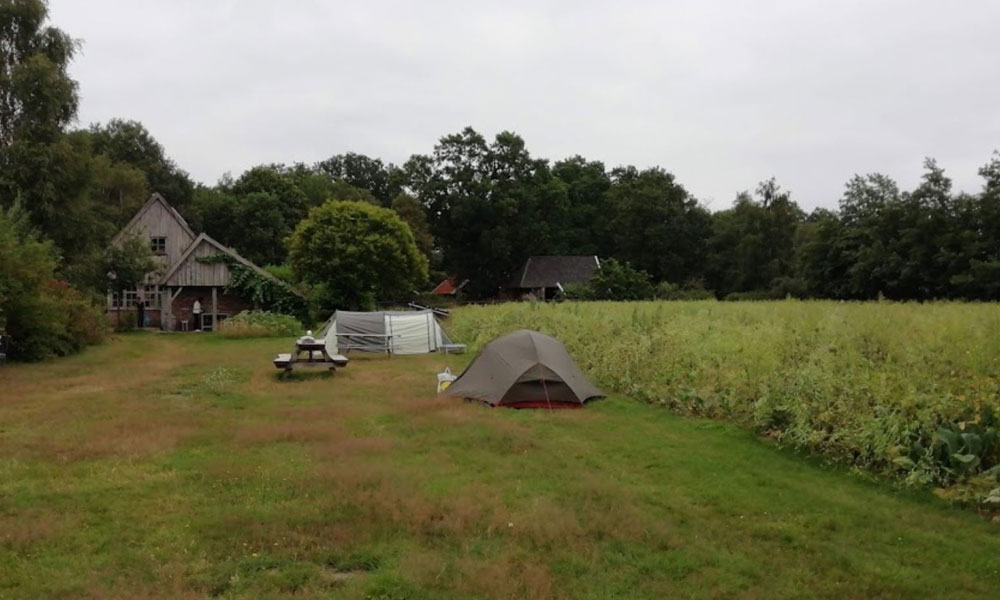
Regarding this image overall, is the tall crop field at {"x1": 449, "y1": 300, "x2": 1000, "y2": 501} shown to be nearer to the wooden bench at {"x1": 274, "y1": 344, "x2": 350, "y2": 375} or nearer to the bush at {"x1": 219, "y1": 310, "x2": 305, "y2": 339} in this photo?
the wooden bench at {"x1": 274, "y1": 344, "x2": 350, "y2": 375}

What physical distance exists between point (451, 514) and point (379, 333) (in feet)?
55.9

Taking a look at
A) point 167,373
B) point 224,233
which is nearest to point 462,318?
point 167,373

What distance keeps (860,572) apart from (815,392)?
4.13 meters

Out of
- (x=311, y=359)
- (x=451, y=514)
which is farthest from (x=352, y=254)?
(x=451, y=514)

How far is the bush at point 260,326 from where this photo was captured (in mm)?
29469

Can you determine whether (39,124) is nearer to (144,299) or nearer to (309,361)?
(309,361)

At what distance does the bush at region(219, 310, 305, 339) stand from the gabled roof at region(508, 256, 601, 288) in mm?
27666

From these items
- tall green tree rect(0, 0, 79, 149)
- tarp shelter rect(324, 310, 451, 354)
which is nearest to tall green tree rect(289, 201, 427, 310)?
tarp shelter rect(324, 310, 451, 354)

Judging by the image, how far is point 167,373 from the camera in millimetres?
17234

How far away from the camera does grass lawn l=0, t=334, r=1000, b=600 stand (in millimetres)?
4879

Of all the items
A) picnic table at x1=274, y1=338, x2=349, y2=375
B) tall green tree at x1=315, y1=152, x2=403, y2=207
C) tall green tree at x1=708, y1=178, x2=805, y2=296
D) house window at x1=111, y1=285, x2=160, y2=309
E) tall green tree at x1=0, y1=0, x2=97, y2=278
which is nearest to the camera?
picnic table at x1=274, y1=338, x2=349, y2=375

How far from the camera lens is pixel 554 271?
57.2 m

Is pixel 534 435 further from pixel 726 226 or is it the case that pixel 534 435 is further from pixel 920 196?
pixel 726 226

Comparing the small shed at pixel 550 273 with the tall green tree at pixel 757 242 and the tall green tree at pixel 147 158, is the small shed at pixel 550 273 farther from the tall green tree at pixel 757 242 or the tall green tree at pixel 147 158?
Result: the tall green tree at pixel 147 158
